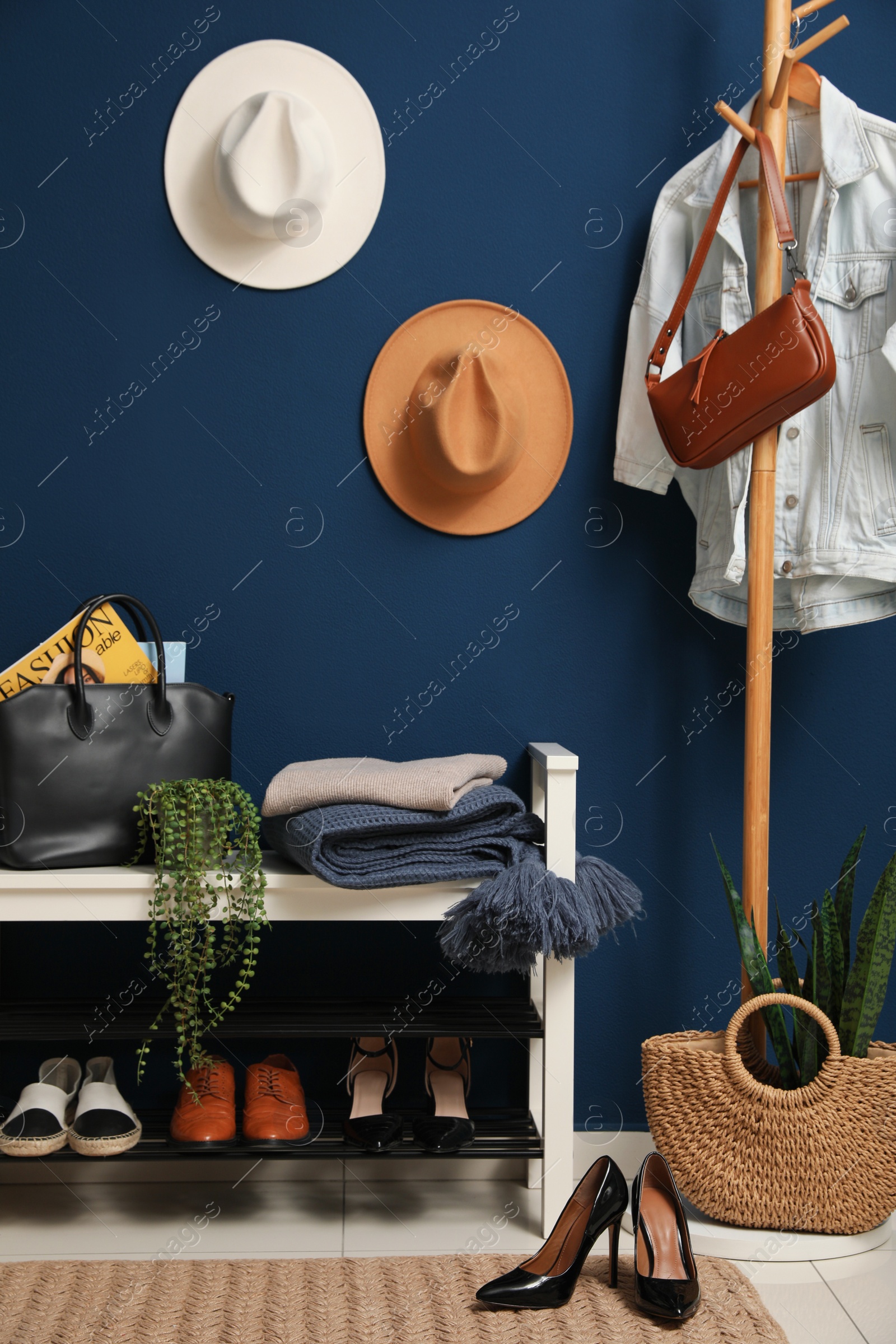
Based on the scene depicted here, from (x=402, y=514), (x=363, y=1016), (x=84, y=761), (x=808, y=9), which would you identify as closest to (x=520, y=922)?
(x=363, y=1016)

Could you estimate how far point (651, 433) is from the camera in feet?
5.98

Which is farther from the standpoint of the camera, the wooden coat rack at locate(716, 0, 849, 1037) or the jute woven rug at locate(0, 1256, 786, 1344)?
the wooden coat rack at locate(716, 0, 849, 1037)

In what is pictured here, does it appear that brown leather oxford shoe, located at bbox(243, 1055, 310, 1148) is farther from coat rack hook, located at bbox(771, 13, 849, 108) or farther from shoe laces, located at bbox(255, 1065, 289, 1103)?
coat rack hook, located at bbox(771, 13, 849, 108)

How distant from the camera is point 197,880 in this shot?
58.3 inches

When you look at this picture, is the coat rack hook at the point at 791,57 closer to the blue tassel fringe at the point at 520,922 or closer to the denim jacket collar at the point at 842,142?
the denim jacket collar at the point at 842,142

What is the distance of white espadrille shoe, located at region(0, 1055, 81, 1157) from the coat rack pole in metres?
1.06

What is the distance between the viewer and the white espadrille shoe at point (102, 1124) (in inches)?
58.9

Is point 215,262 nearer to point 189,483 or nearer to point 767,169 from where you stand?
point 189,483

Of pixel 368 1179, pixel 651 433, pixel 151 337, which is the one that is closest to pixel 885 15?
pixel 651 433

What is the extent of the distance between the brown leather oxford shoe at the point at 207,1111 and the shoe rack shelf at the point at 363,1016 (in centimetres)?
2

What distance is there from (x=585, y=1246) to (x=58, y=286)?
5.75 ft

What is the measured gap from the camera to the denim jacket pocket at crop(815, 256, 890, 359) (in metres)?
1.71

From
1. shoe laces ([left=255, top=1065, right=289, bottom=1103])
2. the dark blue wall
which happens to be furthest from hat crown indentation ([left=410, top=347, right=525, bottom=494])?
shoe laces ([left=255, top=1065, right=289, bottom=1103])

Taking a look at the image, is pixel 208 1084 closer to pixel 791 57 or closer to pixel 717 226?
pixel 717 226
